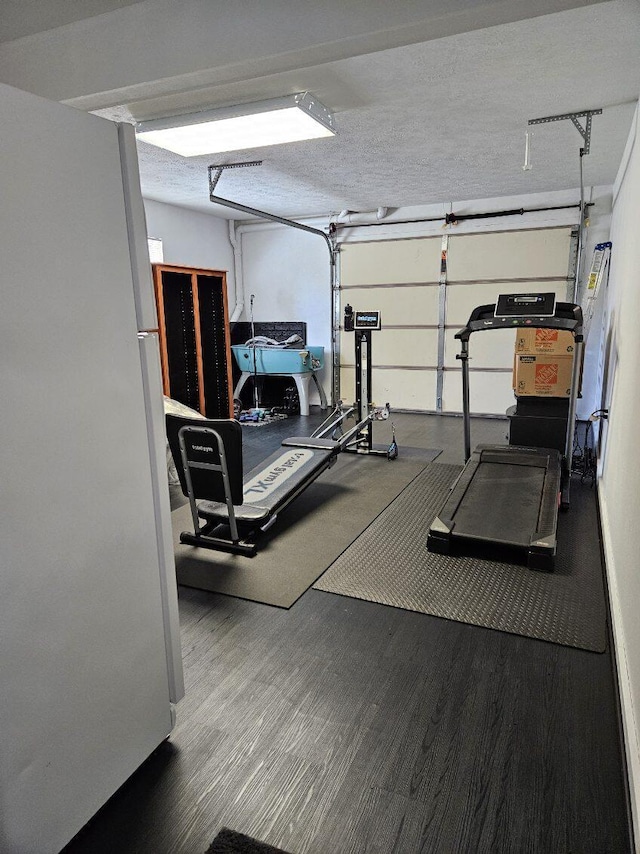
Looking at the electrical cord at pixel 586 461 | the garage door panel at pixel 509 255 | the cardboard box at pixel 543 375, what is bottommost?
the electrical cord at pixel 586 461

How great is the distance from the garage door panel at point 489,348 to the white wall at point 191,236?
3.68 m

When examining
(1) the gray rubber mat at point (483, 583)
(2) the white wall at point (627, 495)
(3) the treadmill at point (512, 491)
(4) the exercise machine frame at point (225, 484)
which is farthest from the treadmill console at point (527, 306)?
(4) the exercise machine frame at point (225, 484)

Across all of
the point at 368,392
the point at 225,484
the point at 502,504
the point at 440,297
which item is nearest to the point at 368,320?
the point at 368,392

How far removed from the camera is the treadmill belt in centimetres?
339

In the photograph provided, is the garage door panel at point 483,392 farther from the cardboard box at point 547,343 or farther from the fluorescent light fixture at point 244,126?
the fluorescent light fixture at point 244,126

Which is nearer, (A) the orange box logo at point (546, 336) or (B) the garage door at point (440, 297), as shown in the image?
(A) the orange box logo at point (546, 336)

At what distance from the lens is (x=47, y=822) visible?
1.45m

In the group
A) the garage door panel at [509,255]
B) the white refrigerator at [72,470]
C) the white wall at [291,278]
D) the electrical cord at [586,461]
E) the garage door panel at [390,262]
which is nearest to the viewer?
the white refrigerator at [72,470]

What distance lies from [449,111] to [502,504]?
2860 mm

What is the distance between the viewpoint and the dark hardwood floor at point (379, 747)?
1.61 meters

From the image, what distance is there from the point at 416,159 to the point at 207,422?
3.61 meters

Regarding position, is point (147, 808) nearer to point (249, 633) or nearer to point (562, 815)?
point (249, 633)

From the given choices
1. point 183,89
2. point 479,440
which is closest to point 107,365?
point 183,89

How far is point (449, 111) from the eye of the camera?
3.80 metres
